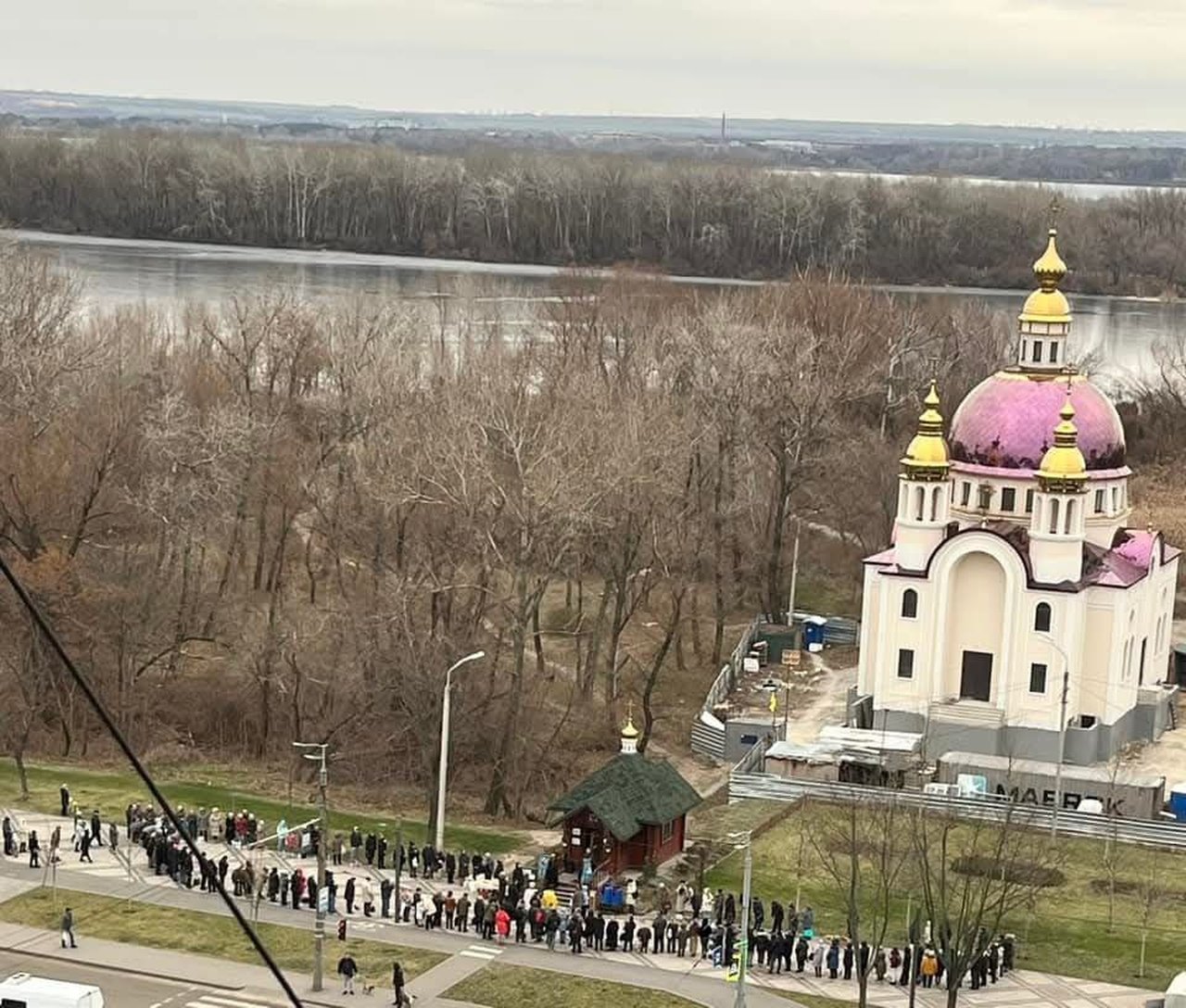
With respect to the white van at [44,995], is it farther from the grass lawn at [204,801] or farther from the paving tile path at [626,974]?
the grass lawn at [204,801]

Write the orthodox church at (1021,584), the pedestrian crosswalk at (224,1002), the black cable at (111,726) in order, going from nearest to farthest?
the black cable at (111,726) < the pedestrian crosswalk at (224,1002) < the orthodox church at (1021,584)

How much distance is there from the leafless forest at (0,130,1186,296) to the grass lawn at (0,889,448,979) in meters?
106

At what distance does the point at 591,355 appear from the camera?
72.4 metres

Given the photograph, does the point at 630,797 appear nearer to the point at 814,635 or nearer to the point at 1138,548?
the point at 1138,548

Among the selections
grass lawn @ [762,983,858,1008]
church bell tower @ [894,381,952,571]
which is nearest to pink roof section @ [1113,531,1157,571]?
church bell tower @ [894,381,952,571]

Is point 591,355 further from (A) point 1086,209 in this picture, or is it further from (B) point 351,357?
(A) point 1086,209

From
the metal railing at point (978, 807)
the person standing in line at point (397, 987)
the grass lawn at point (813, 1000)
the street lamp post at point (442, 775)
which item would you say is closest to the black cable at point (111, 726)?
the person standing in line at point (397, 987)

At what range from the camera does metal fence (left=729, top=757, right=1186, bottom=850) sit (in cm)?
4016

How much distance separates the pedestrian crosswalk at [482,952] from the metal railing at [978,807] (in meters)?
9.09

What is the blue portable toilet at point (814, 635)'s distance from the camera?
5844cm

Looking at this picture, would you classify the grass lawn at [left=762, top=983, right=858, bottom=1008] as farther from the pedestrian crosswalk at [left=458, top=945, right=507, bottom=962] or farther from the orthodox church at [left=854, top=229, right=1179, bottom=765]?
the orthodox church at [left=854, top=229, right=1179, bottom=765]

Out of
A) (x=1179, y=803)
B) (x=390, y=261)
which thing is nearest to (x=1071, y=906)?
(x=1179, y=803)

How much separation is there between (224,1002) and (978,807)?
1574 centimetres

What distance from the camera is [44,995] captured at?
27.1 metres
